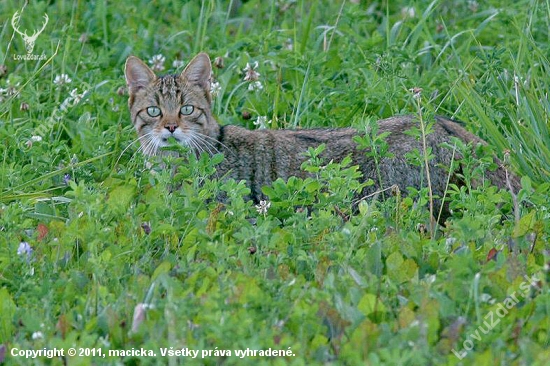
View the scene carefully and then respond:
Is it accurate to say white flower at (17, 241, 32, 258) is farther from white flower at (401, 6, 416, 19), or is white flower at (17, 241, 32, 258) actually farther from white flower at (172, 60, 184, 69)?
white flower at (401, 6, 416, 19)

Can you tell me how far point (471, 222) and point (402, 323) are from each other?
2.82 feet

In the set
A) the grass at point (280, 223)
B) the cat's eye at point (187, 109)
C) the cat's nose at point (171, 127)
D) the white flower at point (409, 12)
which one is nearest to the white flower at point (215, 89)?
the grass at point (280, 223)

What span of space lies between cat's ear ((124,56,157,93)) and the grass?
32 centimetres

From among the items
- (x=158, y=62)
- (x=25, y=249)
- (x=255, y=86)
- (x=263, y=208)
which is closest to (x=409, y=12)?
(x=255, y=86)

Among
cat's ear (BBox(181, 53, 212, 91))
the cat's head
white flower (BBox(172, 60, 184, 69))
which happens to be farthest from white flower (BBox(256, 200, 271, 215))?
white flower (BBox(172, 60, 184, 69))

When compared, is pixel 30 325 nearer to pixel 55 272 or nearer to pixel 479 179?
pixel 55 272

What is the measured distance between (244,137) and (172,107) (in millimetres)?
477

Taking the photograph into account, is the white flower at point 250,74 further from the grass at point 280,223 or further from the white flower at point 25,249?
the white flower at point 25,249

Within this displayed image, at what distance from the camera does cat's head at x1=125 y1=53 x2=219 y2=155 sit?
667 centimetres

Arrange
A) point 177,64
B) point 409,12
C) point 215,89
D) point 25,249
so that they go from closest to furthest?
1. point 25,249
2. point 215,89
3. point 177,64
4. point 409,12

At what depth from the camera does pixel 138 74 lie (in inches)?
273

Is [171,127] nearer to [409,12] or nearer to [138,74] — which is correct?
[138,74]

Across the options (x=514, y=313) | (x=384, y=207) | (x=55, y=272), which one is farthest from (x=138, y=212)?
(x=514, y=313)

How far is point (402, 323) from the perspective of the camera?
4242 millimetres
